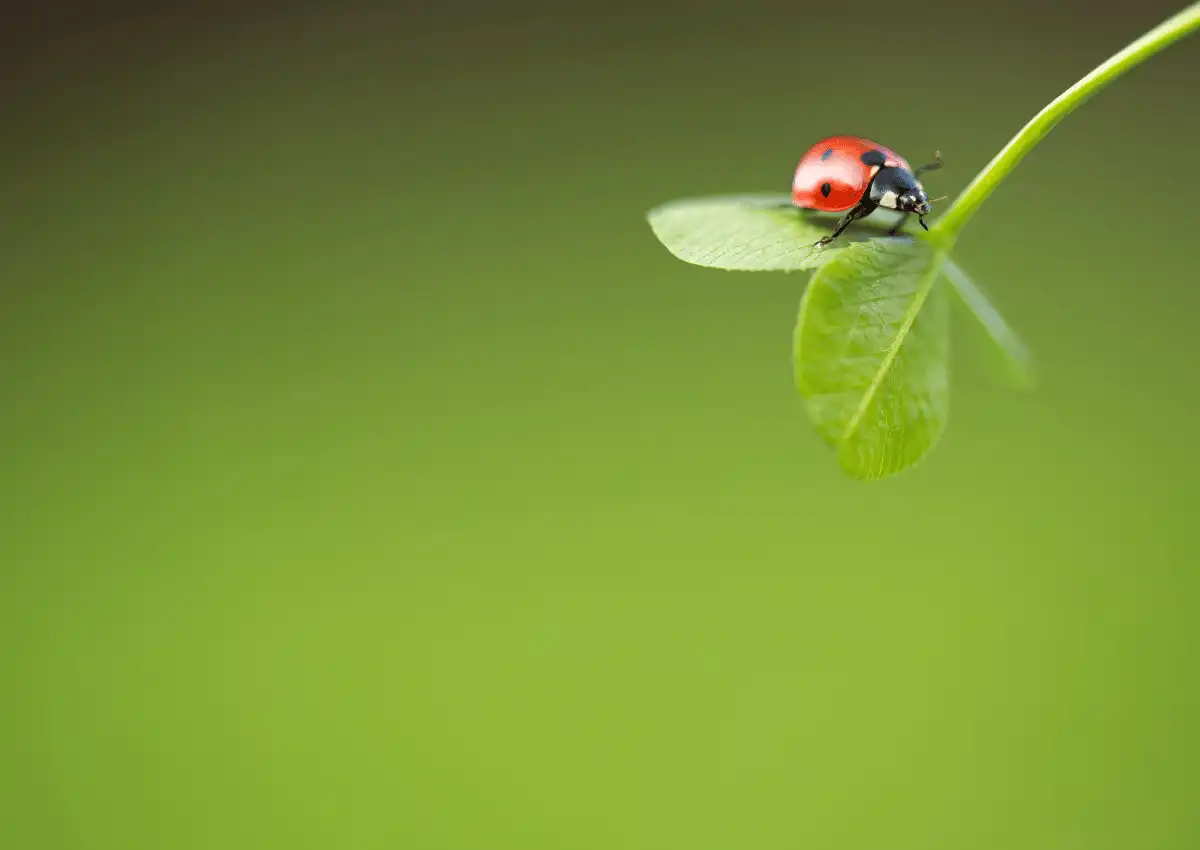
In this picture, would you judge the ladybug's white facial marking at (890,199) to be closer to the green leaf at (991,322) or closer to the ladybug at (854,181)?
the ladybug at (854,181)

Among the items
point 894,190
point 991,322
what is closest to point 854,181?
point 894,190

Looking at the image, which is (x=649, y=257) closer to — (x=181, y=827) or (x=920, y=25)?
(x=920, y=25)

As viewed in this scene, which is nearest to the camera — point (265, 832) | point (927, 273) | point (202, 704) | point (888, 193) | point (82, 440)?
point (927, 273)

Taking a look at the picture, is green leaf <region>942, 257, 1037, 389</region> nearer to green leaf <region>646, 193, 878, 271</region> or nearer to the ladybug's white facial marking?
green leaf <region>646, 193, 878, 271</region>

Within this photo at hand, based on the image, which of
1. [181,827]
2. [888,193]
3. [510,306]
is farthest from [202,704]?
[888,193]

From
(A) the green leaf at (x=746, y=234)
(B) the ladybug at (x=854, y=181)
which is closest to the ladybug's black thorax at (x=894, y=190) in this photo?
(B) the ladybug at (x=854, y=181)

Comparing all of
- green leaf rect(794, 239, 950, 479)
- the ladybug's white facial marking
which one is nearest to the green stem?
green leaf rect(794, 239, 950, 479)
